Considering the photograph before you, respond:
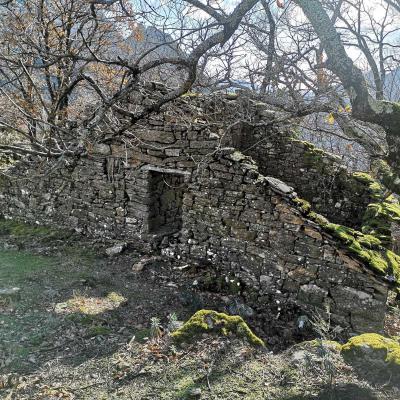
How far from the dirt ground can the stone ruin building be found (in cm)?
67

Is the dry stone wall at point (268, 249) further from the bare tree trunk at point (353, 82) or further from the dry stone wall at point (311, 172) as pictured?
the bare tree trunk at point (353, 82)

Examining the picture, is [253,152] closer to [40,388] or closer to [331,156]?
[331,156]

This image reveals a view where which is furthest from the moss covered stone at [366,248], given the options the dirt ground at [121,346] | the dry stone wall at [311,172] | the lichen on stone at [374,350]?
the lichen on stone at [374,350]

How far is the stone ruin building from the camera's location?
199 inches

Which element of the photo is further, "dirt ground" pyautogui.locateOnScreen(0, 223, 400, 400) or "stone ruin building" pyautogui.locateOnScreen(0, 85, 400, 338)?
"stone ruin building" pyautogui.locateOnScreen(0, 85, 400, 338)

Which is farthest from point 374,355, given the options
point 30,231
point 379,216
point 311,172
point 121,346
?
point 30,231

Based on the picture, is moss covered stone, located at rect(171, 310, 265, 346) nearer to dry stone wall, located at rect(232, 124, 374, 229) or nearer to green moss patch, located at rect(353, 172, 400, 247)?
green moss patch, located at rect(353, 172, 400, 247)

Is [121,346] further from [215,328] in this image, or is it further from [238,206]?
[238,206]

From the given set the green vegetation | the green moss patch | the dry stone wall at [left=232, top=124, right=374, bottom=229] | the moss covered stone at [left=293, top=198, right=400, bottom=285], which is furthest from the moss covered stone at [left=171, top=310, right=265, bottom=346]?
the green vegetation

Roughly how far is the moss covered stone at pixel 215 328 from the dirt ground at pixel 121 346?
8 cm

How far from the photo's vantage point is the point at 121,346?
137 inches

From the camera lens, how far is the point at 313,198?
24.4 ft

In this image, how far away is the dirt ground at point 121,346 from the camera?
246 centimetres

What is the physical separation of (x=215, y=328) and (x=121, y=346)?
3.21 feet
